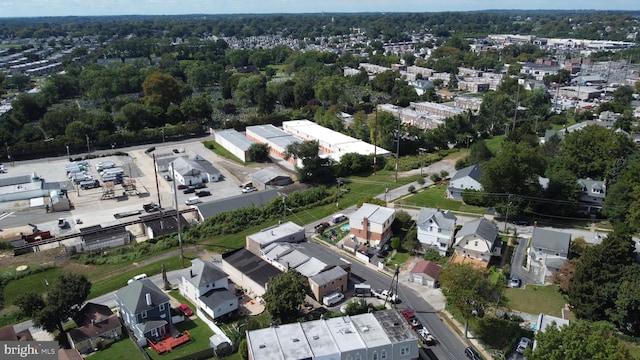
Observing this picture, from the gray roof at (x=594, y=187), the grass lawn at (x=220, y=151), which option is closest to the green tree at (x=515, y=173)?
the gray roof at (x=594, y=187)

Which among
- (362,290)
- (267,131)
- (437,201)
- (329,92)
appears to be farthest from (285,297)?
(329,92)

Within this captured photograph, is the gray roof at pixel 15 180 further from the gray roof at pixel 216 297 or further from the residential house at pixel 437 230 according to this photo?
the residential house at pixel 437 230

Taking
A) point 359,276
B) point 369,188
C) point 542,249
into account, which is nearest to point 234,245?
point 359,276

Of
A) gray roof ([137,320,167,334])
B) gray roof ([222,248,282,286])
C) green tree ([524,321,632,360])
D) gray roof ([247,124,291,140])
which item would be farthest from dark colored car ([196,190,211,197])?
green tree ([524,321,632,360])

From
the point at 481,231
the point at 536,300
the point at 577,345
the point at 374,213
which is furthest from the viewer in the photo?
the point at 374,213

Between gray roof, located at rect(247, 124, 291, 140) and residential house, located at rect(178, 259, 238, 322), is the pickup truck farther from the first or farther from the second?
gray roof, located at rect(247, 124, 291, 140)

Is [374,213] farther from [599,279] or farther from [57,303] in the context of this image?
[57,303]
